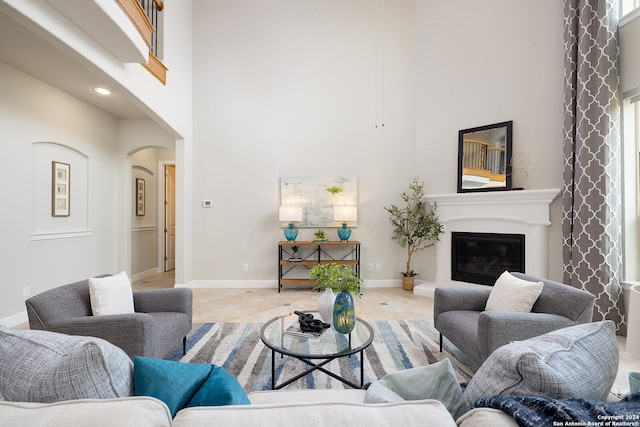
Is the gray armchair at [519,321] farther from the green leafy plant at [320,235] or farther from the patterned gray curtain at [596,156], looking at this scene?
the green leafy plant at [320,235]

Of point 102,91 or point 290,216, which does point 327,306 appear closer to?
point 290,216

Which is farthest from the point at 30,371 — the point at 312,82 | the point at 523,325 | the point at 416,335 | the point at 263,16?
the point at 263,16

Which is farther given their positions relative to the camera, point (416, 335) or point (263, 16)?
point (263, 16)

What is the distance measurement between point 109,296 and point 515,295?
9.11ft

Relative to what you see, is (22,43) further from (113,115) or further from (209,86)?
(209,86)

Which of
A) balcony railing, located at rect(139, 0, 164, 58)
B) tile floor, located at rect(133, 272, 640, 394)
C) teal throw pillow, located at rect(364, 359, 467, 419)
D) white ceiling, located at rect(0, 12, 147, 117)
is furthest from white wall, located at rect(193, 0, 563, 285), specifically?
teal throw pillow, located at rect(364, 359, 467, 419)

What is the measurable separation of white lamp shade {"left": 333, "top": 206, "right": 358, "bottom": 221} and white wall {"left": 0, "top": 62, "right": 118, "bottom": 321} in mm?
3528

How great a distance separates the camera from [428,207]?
455 cm

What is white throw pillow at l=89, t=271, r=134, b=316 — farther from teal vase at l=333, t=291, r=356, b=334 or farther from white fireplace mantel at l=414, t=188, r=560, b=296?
white fireplace mantel at l=414, t=188, r=560, b=296

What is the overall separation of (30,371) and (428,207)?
459 cm

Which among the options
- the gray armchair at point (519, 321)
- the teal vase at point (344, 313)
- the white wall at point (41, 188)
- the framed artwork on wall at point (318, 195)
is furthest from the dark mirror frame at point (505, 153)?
the white wall at point (41, 188)

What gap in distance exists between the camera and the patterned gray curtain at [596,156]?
283cm

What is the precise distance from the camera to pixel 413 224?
4484mm

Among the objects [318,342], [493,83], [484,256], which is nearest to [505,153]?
[493,83]
